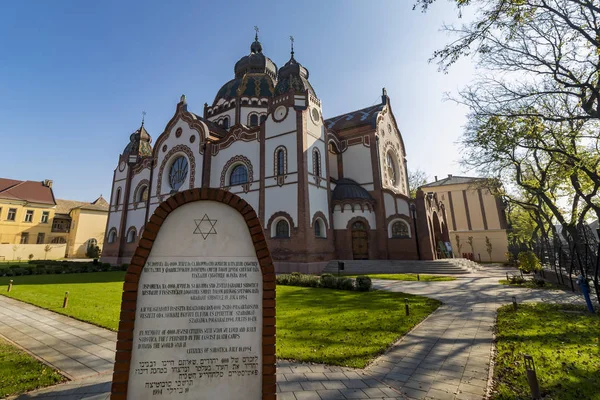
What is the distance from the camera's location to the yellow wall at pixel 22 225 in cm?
3682

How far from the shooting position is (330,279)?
1303 centimetres

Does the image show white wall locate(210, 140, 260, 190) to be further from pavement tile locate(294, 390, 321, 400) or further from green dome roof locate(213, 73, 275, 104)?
pavement tile locate(294, 390, 321, 400)

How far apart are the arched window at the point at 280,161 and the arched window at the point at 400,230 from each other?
960 cm

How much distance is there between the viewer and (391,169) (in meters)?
26.4

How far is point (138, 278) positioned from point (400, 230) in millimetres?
20854

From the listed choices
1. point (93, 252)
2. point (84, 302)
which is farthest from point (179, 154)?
point (93, 252)

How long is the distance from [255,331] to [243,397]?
618 mm

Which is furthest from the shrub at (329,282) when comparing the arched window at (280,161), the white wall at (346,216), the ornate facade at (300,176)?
the arched window at (280,161)

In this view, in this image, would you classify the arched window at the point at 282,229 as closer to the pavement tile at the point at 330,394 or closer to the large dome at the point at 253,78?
the large dome at the point at 253,78

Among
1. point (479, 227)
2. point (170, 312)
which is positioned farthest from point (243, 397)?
point (479, 227)

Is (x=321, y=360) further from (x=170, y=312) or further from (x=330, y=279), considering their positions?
(x=330, y=279)

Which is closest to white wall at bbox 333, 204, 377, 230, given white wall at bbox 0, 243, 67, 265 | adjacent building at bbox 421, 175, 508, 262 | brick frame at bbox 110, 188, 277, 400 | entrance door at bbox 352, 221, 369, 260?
entrance door at bbox 352, 221, 369, 260

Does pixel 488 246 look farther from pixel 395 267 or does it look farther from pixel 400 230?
pixel 395 267

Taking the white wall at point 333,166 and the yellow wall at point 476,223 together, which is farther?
the yellow wall at point 476,223
